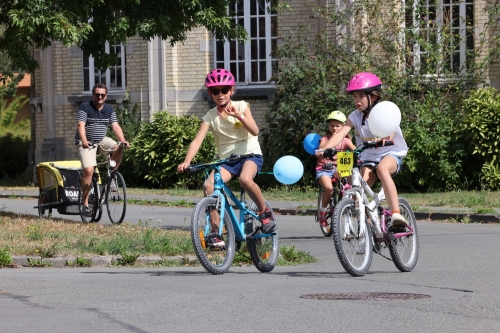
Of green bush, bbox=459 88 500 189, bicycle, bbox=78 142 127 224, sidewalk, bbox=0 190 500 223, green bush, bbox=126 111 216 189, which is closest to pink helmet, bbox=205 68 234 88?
bicycle, bbox=78 142 127 224

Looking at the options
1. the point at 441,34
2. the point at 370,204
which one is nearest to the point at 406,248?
the point at 370,204

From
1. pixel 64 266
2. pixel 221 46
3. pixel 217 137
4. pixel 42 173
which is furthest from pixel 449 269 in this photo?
pixel 221 46

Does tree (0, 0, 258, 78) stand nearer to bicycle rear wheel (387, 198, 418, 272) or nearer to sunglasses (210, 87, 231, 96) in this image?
sunglasses (210, 87, 231, 96)

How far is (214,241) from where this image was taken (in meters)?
9.05

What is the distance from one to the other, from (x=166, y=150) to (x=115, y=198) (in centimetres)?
1039

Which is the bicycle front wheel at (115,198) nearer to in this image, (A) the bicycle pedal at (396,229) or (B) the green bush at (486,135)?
(A) the bicycle pedal at (396,229)

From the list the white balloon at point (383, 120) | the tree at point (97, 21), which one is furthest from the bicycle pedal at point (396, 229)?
the tree at point (97, 21)

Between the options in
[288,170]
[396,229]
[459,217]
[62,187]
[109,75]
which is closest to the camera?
[396,229]

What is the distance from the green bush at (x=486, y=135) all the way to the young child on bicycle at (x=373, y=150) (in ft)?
38.2

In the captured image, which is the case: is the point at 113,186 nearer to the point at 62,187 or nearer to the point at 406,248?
the point at 62,187

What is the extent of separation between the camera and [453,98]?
22672 mm

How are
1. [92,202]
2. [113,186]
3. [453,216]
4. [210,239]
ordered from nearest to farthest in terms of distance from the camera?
[210,239] → [113,186] → [92,202] → [453,216]

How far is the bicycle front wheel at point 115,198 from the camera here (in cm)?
1429

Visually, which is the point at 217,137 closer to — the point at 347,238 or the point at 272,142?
the point at 347,238
